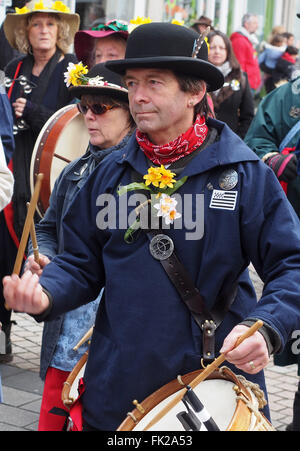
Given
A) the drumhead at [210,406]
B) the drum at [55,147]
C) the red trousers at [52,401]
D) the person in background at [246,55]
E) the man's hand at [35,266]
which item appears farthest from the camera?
the person in background at [246,55]

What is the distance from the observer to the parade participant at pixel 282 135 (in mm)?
4980

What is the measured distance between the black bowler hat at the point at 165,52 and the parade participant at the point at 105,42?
2.14m

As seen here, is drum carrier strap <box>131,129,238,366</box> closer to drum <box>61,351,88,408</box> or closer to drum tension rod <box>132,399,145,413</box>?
drum tension rod <box>132,399,145,413</box>

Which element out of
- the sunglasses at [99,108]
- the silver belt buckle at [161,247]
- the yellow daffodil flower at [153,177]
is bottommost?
the silver belt buckle at [161,247]

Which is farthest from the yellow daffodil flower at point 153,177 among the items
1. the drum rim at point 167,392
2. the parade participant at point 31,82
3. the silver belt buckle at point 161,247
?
the parade participant at point 31,82

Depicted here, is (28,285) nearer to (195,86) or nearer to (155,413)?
(155,413)

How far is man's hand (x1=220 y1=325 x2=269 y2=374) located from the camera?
2.24 metres

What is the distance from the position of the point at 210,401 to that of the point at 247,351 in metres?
0.23

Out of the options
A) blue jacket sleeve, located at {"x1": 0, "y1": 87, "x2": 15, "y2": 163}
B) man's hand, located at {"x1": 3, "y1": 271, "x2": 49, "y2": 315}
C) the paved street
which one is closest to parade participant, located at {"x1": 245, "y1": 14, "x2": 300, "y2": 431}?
the paved street

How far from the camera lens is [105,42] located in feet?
15.8

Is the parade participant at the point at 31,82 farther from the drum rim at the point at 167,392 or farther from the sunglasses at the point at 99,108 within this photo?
the drum rim at the point at 167,392

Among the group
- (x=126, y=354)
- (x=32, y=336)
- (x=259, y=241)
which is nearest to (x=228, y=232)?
(x=259, y=241)

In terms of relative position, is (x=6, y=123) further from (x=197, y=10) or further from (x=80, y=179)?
(x=197, y=10)

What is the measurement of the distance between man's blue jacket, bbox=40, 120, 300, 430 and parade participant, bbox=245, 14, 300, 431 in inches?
92.0
